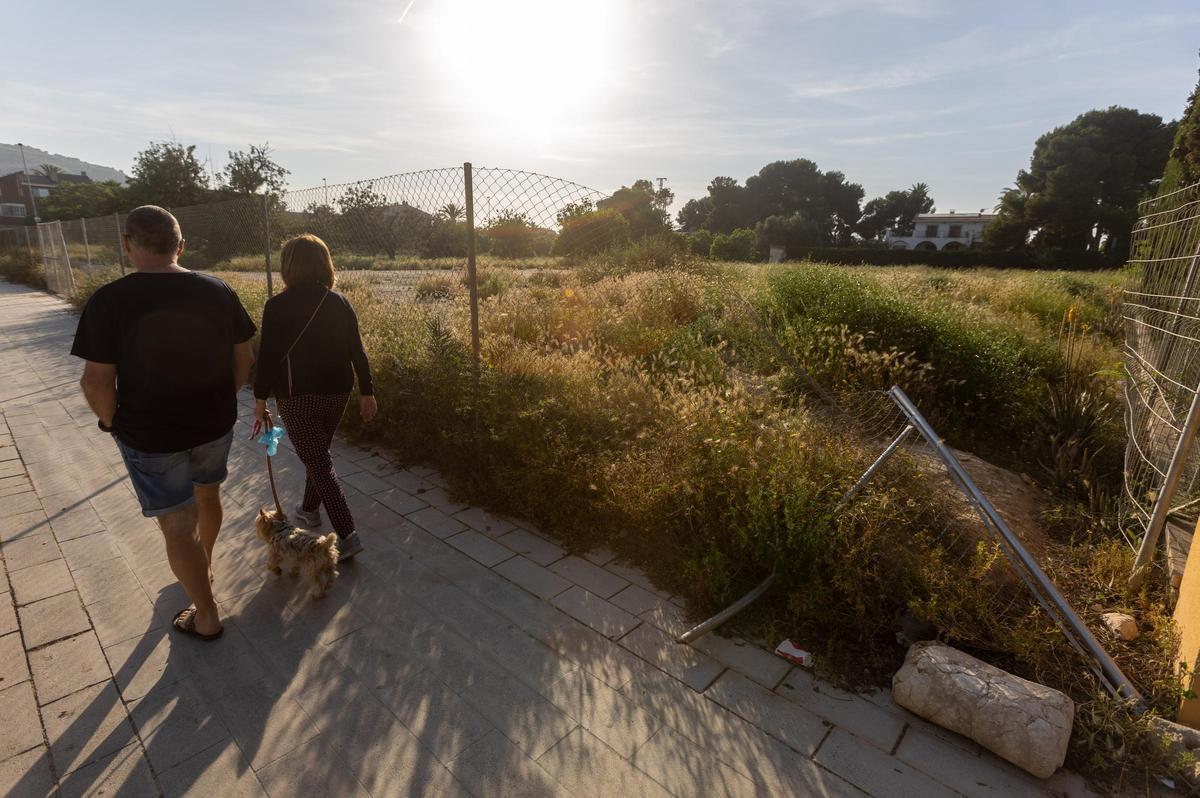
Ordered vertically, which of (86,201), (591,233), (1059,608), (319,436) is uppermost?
(86,201)

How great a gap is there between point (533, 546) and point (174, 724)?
1.92m

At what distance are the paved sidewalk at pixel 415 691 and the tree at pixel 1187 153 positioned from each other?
16.2 ft

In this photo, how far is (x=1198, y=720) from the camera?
7.16 ft

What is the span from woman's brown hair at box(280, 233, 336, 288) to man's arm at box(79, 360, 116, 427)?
977 millimetres

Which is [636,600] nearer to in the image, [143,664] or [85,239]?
[143,664]

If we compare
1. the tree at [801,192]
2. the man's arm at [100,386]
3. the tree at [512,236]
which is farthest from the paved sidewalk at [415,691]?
the tree at [801,192]

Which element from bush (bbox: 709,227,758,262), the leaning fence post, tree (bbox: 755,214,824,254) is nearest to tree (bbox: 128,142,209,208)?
the leaning fence post

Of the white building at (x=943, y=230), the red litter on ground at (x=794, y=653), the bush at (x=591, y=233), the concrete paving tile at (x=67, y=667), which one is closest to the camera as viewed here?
the concrete paving tile at (x=67, y=667)

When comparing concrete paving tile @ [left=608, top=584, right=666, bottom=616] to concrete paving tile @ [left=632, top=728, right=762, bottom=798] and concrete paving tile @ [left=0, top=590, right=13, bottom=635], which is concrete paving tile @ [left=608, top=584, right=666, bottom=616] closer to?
concrete paving tile @ [left=632, top=728, right=762, bottom=798]

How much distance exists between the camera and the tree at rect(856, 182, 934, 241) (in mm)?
71125

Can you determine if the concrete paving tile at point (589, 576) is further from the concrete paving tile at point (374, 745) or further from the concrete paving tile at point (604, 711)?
the concrete paving tile at point (374, 745)

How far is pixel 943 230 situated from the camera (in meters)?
68.4

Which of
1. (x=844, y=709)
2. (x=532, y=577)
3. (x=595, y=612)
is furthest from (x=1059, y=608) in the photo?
(x=532, y=577)

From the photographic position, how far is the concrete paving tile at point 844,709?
2.27m
